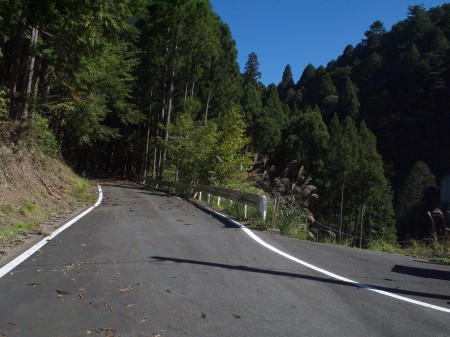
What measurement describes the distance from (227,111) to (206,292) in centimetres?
3077

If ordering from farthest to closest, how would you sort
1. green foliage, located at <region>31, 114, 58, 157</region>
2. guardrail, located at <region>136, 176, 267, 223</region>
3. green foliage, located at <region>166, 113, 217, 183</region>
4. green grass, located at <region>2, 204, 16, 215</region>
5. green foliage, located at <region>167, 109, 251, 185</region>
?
green foliage, located at <region>166, 113, 217, 183</region>, green foliage, located at <region>167, 109, 251, 185</region>, green foliage, located at <region>31, 114, 58, 157</region>, guardrail, located at <region>136, 176, 267, 223</region>, green grass, located at <region>2, 204, 16, 215</region>

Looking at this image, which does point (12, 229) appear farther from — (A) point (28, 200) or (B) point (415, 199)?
(B) point (415, 199)

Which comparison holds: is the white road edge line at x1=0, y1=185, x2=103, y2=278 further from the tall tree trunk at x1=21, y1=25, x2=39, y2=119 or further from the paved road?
the tall tree trunk at x1=21, y1=25, x2=39, y2=119

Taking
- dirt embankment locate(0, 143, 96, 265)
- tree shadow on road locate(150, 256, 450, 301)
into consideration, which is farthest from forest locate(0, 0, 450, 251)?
tree shadow on road locate(150, 256, 450, 301)

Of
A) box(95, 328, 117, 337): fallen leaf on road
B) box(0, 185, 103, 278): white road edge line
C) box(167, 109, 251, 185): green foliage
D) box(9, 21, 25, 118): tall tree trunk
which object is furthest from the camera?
box(167, 109, 251, 185): green foliage

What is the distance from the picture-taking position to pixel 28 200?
1222cm

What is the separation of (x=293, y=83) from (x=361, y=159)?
7547cm

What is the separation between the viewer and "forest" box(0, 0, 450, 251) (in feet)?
51.5

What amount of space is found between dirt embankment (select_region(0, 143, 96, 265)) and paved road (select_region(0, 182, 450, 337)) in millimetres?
816

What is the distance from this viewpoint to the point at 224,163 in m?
25.3

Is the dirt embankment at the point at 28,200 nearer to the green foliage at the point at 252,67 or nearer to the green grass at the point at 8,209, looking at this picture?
the green grass at the point at 8,209

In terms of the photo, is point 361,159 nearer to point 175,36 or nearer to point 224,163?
point 175,36

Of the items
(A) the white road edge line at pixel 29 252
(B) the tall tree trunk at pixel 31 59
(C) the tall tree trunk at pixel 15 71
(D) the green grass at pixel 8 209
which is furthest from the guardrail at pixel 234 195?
(C) the tall tree trunk at pixel 15 71

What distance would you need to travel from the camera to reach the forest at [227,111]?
15688mm
